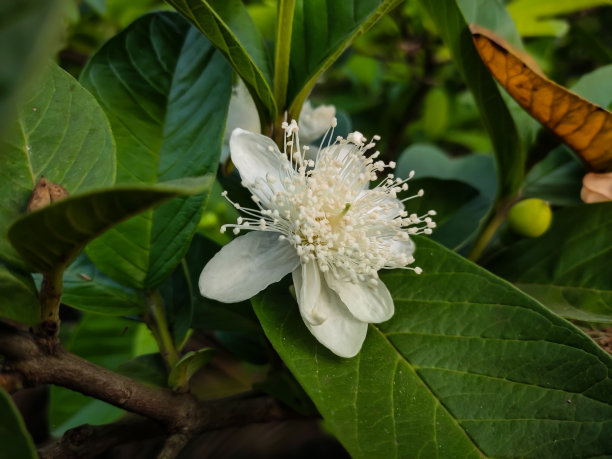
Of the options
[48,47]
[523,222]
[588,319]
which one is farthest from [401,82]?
[48,47]

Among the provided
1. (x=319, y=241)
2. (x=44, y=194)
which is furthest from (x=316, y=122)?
(x=44, y=194)

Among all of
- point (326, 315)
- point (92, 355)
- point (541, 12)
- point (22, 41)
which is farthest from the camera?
point (541, 12)

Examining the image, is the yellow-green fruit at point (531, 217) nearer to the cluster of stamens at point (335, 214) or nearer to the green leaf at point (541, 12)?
the cluster of stamens at point (335, 214)

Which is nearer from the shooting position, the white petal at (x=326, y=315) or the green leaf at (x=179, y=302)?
the white petal at (x=326, y=315)

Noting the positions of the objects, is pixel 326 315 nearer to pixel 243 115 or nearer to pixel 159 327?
pixel 159 327

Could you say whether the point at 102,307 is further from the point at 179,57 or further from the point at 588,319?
the point at 588,319

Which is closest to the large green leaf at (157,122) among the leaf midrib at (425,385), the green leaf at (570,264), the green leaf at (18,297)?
the green leaf at (18,297)
